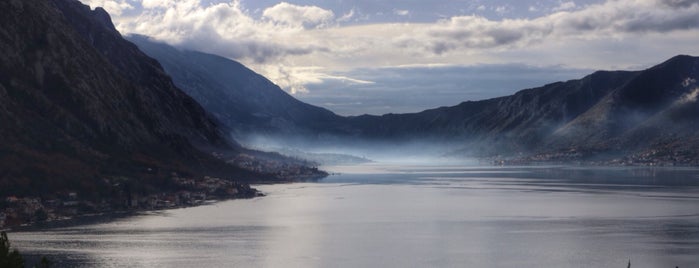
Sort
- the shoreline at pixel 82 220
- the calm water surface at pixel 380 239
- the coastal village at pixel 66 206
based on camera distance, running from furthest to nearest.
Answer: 1. the coastal village at pixel 66 206
2. the shoreline at pixel 82 220
3. the calm water surface at pixel 380 239

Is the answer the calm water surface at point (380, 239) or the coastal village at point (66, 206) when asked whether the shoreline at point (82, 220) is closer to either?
the coastal village at point (66, 206)

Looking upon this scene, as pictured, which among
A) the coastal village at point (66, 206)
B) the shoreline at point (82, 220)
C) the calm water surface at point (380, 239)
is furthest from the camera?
the coastal village at point (66, 206)

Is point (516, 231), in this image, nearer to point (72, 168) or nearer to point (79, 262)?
point (79, 262)

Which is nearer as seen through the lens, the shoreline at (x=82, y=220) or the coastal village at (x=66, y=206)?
the shoreline at (x=82, y=220)

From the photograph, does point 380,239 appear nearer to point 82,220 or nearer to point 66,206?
point 82,220

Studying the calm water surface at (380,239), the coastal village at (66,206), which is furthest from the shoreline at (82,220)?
the calm water surface at (380,239)

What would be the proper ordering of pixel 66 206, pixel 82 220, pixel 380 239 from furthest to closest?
pixel 66 206
pixel 82 220
pixel 380 239

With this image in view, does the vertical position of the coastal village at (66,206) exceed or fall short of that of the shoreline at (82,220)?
it exceeds it

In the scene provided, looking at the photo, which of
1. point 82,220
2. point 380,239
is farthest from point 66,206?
point 380,239

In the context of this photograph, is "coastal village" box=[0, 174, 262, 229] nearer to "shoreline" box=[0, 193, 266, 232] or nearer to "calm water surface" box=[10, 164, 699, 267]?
"shoreline" box=[0, 193, 266, 232]

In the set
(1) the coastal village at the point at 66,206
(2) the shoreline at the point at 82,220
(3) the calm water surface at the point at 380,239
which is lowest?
(3) the calm water surface at the point at 380,239

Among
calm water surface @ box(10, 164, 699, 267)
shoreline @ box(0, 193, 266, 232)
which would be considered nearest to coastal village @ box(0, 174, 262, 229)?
shoreline @ box(0, 193, 266, 232)
